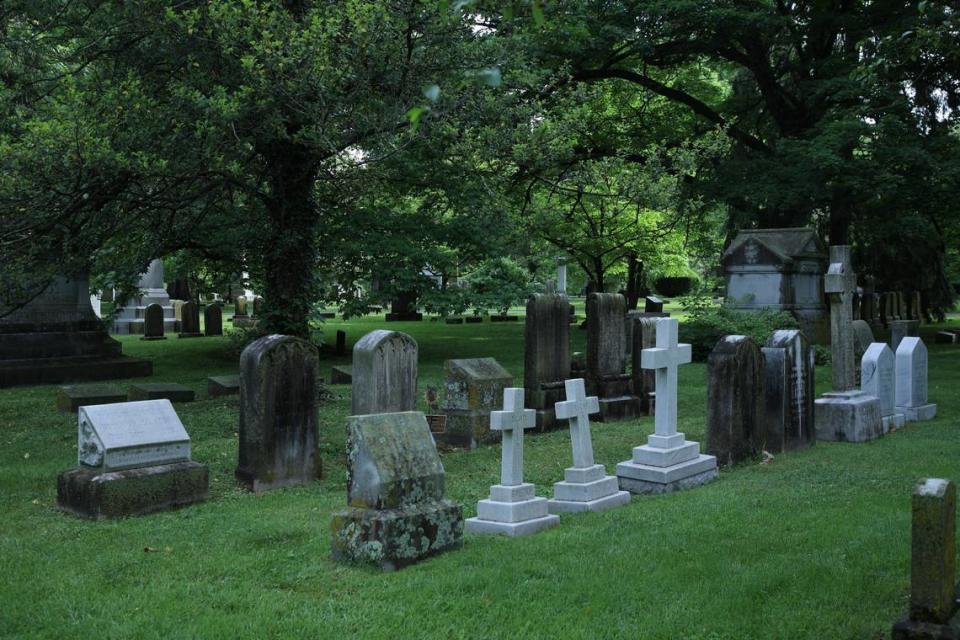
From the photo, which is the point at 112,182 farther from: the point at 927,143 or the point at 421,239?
the point at 927,143

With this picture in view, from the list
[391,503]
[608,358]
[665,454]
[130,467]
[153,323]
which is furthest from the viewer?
[153,323]

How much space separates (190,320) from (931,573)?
1026 inches

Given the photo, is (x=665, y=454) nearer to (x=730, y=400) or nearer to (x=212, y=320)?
(x=730, y=400)

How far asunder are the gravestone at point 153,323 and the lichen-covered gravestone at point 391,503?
22.2 metres

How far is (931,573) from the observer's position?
4.33 metres

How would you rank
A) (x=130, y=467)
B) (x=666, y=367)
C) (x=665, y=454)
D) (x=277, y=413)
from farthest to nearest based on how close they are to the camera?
1. (x=666, y=367)
2. (x=277, y=413)
3. (x=665, y=454)
4. (x=130, y=467)

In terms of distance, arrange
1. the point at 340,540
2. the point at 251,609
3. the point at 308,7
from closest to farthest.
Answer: the point at 251,609, the point at 340,540, the point at 308,7

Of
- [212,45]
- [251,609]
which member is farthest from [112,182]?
[251,609]

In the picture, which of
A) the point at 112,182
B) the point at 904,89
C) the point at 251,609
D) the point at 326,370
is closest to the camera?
the point at 251,609

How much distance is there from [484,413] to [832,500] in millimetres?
4824

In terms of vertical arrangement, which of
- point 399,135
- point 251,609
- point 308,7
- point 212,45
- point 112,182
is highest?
point 308,7

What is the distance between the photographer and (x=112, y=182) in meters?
Answer: 10.9

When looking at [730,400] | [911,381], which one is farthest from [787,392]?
[911,381]

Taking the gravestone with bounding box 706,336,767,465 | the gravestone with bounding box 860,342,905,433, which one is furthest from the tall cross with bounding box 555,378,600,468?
the gravestone with bounding box 860,342,905,433
